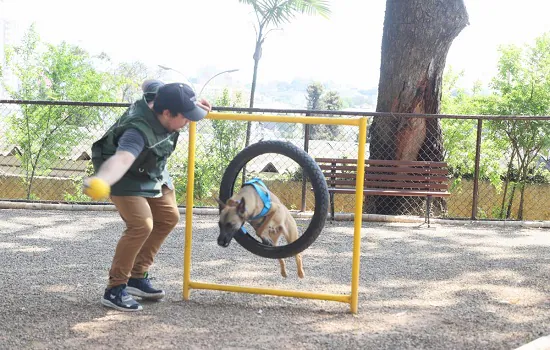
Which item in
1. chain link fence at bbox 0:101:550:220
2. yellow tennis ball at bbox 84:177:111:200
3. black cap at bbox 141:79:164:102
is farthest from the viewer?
chain link fence at bbox 0:101:550:220

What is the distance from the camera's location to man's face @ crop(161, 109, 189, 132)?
4.13 m

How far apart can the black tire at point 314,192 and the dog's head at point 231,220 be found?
0.42m

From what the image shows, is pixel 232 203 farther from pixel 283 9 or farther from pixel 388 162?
pixel 283 9

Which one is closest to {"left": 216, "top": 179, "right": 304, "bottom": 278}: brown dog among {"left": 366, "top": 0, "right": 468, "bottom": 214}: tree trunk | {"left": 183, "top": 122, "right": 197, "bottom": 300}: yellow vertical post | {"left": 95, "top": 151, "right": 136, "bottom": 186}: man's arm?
{"left": 183, "top": 122, "right": 197, "bottom": 300}: yellow vertical post

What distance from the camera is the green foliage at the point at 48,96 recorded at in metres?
10.9

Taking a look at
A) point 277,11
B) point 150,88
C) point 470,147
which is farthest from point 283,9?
point 150,88

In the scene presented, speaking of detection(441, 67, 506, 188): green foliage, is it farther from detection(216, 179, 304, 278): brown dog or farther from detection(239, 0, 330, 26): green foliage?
detection(216, 179, 304, 278): brown dog

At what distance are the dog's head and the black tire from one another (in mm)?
424

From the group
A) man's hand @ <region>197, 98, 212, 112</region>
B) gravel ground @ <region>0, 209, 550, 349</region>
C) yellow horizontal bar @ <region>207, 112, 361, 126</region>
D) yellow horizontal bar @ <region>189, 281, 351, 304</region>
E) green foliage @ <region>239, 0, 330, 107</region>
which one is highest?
green foliage @ <region>239, 0, 330, 107</region>

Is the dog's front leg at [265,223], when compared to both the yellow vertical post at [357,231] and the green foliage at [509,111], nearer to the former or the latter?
the yellow vertical post at [357,231]

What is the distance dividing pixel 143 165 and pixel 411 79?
6.53m

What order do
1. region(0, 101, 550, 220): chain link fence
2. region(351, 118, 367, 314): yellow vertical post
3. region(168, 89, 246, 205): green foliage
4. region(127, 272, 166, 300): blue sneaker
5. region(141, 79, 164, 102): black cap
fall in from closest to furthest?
region(141, 79, 164, 102): black cap
region(351, 118, 367, 314): yellow vertical post
region(127, 272, 166, 300): blue sneaker
region(0, 101, 550, 220): chain link fence
region(168, 89, 246, 205): green foliage

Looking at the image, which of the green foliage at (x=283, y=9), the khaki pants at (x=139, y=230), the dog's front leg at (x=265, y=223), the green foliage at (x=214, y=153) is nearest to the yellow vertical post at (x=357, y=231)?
the dog's front leg at (x=265, y=223)

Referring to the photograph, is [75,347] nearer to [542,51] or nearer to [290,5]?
[542,51]
